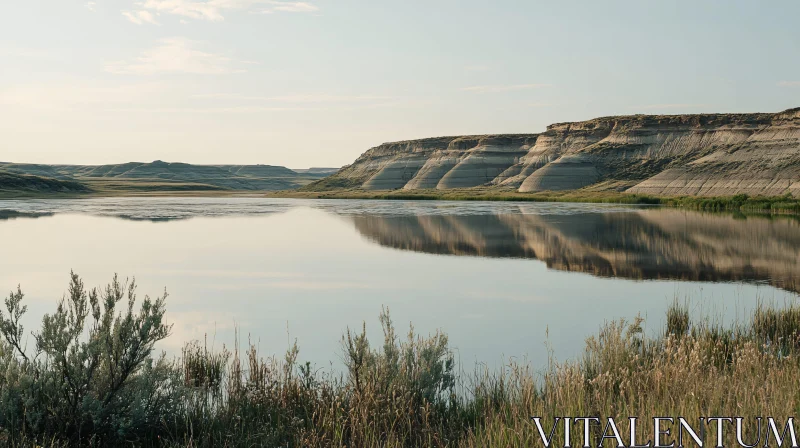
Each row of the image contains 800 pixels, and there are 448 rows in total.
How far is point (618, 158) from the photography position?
11681cm

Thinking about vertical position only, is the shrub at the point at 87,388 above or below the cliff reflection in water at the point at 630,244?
above

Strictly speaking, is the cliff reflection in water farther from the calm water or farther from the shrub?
the shrub

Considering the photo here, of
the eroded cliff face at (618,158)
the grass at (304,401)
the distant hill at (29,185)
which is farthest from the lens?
the distant hill at (29,185)

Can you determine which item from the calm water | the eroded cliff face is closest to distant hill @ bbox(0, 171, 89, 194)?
the eroded cliff face

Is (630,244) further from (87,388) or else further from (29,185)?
(29,185)

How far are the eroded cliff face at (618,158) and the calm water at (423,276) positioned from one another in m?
46.8

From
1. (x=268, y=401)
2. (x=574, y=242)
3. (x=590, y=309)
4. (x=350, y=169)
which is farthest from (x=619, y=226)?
(x=350, y=169)

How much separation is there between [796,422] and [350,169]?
546ft

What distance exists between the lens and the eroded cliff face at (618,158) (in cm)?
7806

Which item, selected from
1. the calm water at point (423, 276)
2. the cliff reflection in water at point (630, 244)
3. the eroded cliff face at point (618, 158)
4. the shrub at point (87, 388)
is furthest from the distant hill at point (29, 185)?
the shrub at point (87, 388)

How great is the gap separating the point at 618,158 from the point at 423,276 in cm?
10623

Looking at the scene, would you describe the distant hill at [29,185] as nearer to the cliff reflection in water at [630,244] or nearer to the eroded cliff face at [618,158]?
the eroded cliff face at [618,158]

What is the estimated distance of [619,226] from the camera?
37.1 metres

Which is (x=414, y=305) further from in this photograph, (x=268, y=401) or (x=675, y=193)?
(x=675, y=193)
